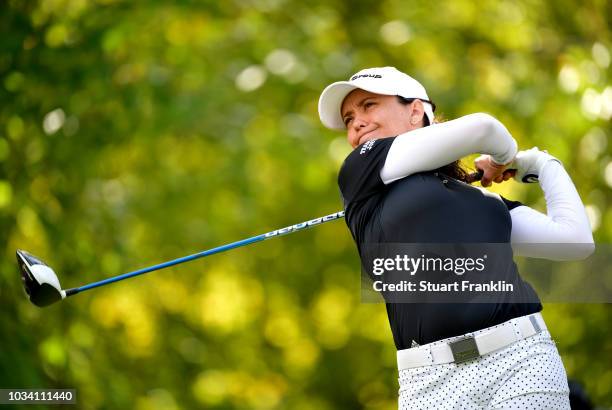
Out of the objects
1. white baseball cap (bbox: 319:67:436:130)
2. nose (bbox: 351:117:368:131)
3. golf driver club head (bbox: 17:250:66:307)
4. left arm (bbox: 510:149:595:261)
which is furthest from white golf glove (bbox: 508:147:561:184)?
golf driver club head (bbox: 17:250:66:307)

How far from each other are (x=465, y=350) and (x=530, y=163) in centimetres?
73

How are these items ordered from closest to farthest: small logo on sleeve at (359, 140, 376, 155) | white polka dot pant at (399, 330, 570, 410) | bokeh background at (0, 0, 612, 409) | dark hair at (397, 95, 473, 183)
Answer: white polka dot pant at (399, 330, 570, 410) < small logo on sleeve at (359, 140, 376, 155) < dark hair at (397, 95, 473, 183) < bokeh background at (0, 0, 612, 409)

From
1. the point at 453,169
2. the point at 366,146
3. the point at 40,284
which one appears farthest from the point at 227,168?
the point at 366,146

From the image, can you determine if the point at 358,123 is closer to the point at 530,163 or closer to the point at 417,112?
the point at 417,112

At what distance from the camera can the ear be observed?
10.2 ft

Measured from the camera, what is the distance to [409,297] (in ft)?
9.05

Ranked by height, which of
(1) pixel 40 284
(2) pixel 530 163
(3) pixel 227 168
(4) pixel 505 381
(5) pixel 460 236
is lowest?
Answer: (4) pixel 505 381

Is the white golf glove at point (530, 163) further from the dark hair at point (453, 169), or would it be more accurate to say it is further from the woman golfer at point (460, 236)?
the dark hair at point (453, 169)

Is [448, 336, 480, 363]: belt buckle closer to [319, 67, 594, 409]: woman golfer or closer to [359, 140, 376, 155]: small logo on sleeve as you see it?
[319, 67, 594, 409]: woman golfer

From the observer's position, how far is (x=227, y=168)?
Answer: 338 inches

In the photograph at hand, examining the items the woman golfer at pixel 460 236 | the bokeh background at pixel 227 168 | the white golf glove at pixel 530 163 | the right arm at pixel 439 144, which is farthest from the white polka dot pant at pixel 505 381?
the bokeh background at pixel 227 168

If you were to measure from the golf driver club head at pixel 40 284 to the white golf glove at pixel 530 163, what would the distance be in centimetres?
178

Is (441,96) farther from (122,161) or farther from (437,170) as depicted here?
(437,170)

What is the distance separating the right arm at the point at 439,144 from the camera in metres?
2.72
